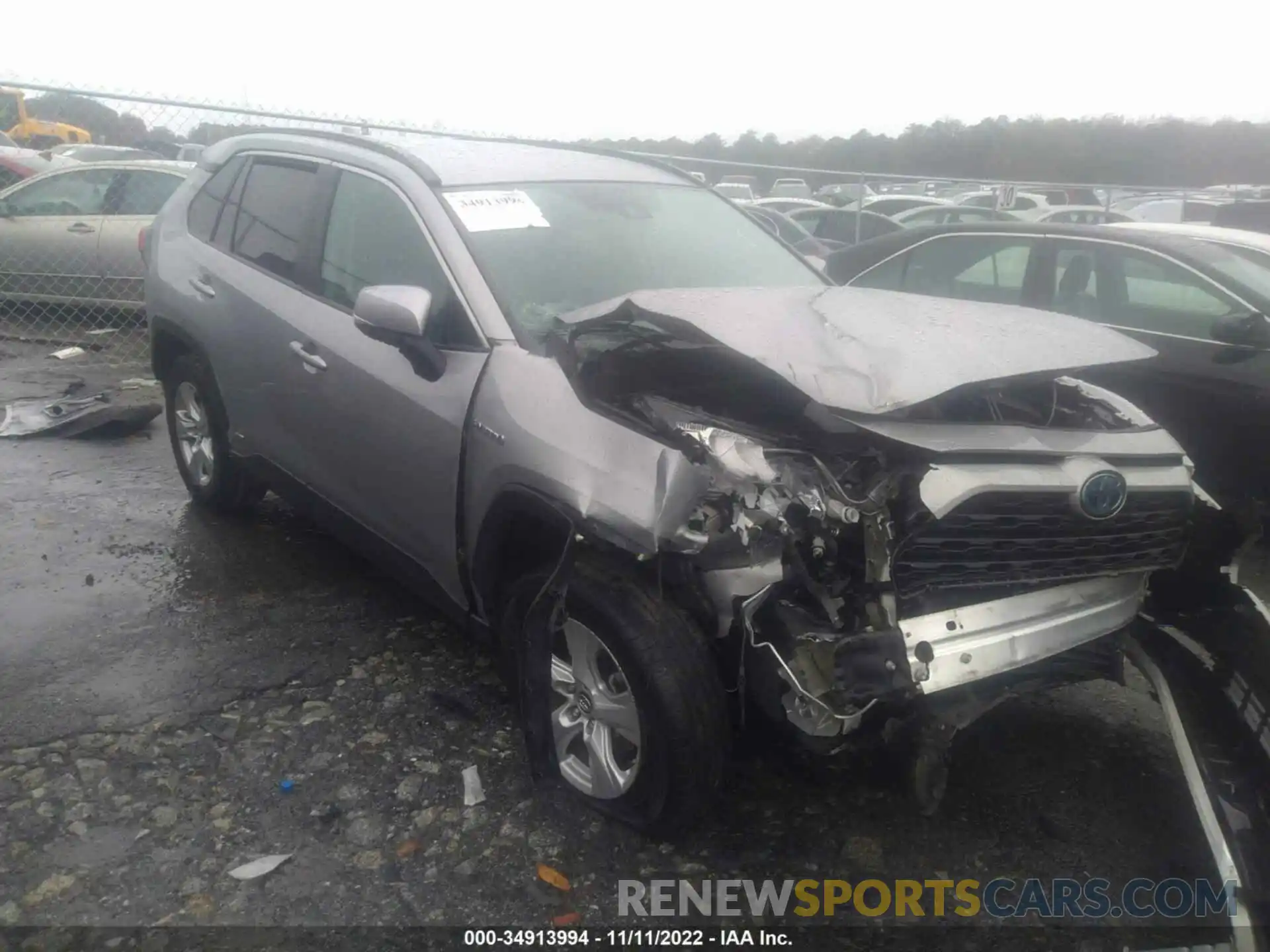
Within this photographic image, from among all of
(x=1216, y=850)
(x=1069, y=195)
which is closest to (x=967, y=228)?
(x=1216, y=850)

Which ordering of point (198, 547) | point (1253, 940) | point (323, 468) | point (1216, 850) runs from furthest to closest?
1. point (198, 547)
2. point (323, 468)
3. point (1216, 850)
4. point (1253, 940)

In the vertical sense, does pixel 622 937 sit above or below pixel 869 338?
below

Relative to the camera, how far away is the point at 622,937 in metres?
2.54

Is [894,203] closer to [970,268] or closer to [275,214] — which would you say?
[970,268]

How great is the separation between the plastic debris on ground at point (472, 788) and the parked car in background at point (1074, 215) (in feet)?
40.2

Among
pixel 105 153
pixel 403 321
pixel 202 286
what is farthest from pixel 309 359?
pixel 105 153

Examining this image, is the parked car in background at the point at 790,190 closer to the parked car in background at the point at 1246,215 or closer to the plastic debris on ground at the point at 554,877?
the parked car in background at the point at 1246,215

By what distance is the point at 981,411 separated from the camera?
281 cm

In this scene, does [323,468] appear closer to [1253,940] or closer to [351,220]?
[351,220]

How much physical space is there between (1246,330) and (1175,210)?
12461 millimetres

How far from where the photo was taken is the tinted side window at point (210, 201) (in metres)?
4.67

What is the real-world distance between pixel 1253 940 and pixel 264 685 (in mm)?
3011

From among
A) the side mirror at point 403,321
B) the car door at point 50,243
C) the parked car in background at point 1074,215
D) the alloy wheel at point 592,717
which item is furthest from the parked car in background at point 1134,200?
the alloy wheel at point 592,717

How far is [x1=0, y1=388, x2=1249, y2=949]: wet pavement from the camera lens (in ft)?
8.74
